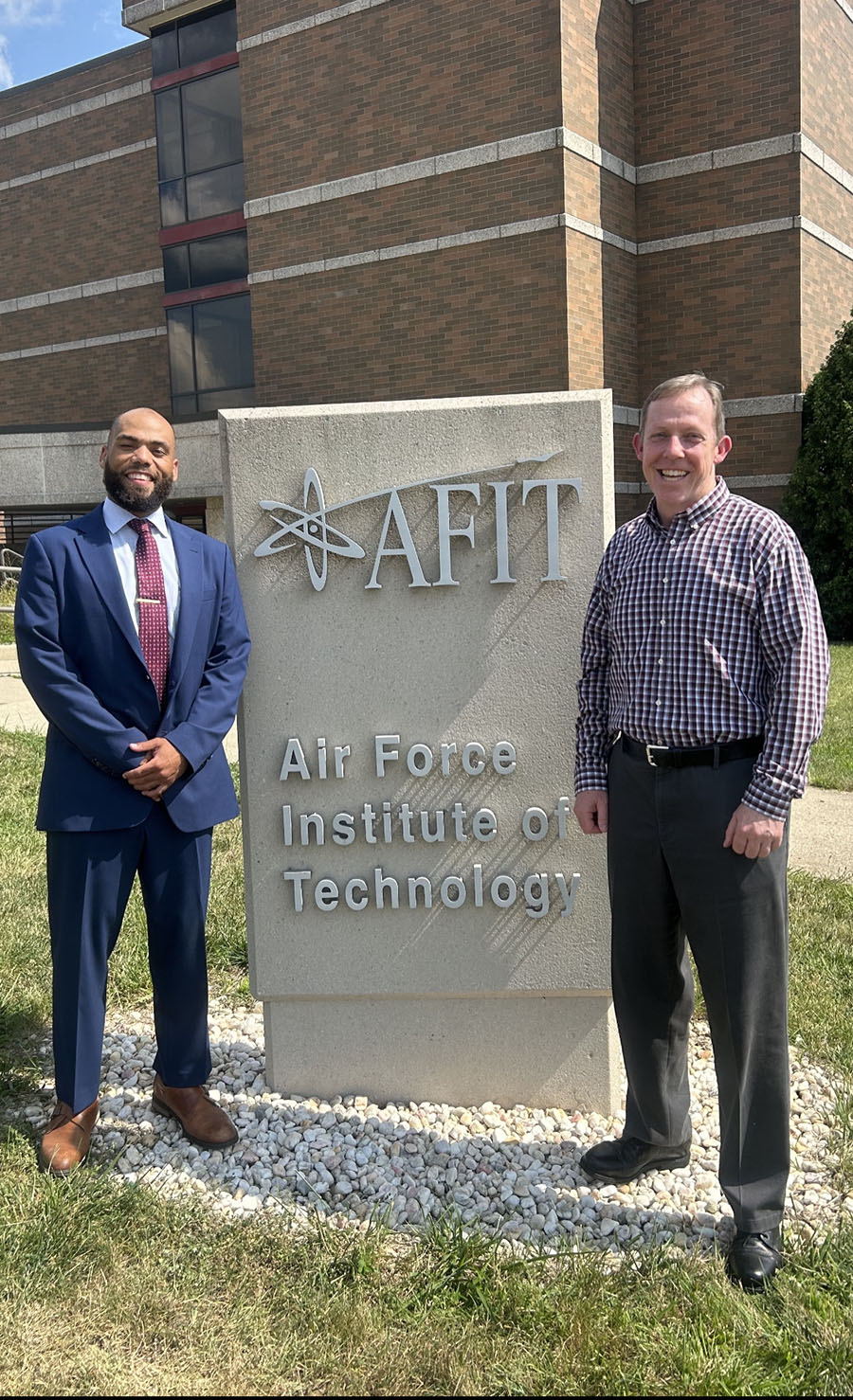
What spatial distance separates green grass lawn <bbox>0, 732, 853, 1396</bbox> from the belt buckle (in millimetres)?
1137

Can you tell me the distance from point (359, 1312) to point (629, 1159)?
92 centimetres

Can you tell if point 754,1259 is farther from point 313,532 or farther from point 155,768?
point 313,532

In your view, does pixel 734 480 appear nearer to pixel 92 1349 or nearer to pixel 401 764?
pixel 401 764

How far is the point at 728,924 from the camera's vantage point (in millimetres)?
2600

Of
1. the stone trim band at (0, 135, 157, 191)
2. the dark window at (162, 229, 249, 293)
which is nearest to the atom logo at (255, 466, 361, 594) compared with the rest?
the dark window at (162, 229, 249, 293)

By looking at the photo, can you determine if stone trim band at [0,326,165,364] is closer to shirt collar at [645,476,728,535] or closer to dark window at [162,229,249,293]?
dark window at [162,229,249,293]

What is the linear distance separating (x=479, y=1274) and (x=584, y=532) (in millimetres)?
1906

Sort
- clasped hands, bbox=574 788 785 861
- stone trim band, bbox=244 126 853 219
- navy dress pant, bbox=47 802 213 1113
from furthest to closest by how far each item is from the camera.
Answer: stone trim band, bbox=244 126 853 219 → navy dress pant, bbox=47 802 213 1113 → clasped hands, bbox=574 788 785 861

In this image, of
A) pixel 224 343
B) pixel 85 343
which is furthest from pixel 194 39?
pixel 85 343

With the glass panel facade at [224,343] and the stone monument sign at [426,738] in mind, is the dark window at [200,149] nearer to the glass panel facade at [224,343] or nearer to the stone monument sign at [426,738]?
the glass panel facade at [224,343]

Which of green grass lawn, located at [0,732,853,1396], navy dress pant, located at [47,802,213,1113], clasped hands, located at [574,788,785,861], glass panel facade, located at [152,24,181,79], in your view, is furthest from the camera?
Result: glass panel facade, located at [152,24,181,79]

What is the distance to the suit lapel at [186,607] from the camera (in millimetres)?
3115

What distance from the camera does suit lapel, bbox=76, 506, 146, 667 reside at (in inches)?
121

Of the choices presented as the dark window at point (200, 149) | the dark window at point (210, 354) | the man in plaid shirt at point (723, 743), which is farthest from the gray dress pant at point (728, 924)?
the dark window at point (200, 149)
